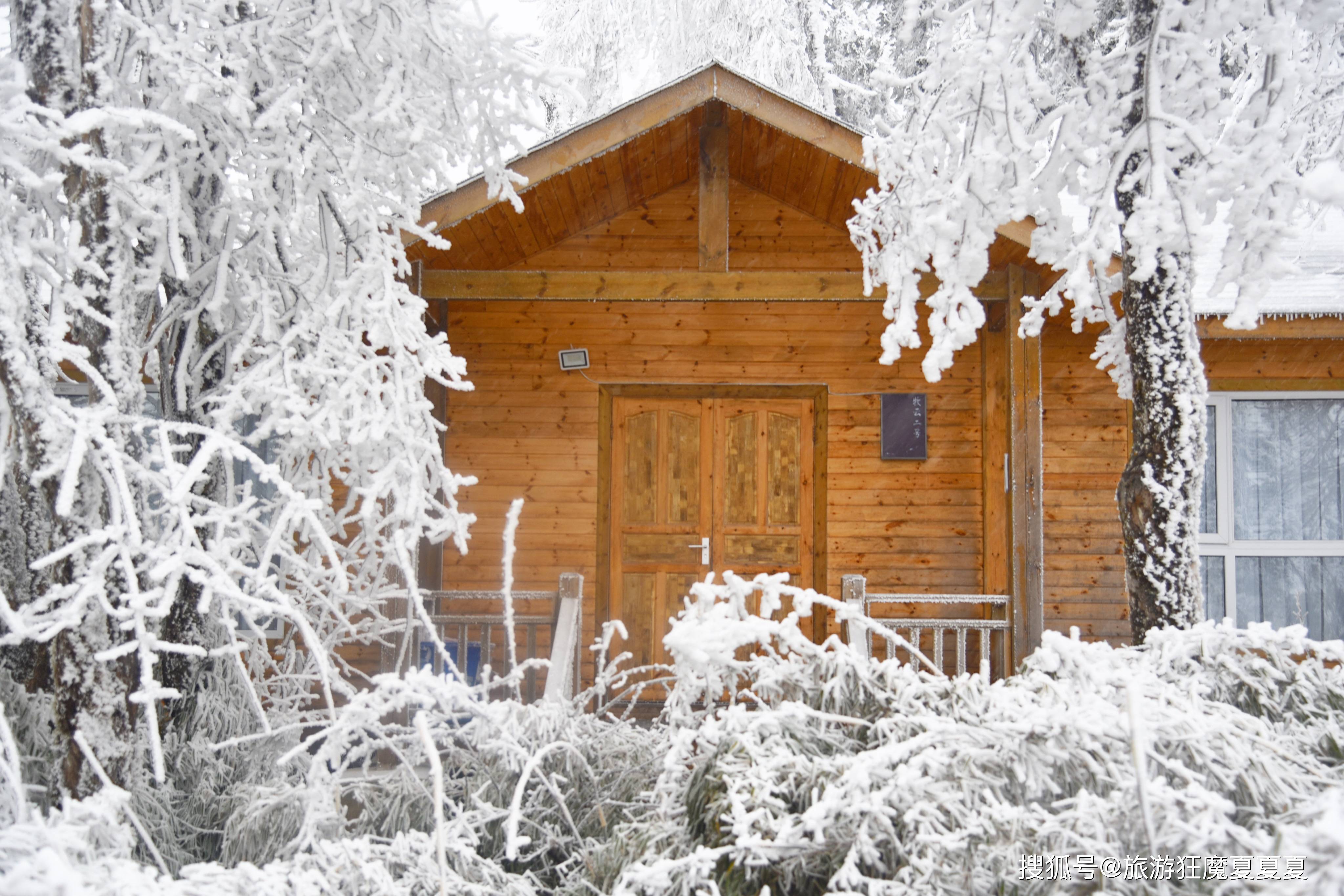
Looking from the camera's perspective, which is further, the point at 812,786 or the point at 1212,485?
the point at 1212,485

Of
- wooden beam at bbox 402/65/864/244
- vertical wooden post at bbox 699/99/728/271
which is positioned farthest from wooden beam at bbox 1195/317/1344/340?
vertical wooden post at bbox 699/99/728/271

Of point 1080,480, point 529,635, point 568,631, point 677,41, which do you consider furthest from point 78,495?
point 677,41

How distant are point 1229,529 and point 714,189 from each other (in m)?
4.53

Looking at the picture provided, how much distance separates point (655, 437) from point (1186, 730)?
5.15 m

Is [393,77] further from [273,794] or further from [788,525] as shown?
[788,525]

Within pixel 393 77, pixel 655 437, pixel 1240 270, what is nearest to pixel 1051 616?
pixel 655 437

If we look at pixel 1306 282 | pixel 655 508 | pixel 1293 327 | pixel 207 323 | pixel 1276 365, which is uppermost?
pixel 1306 282

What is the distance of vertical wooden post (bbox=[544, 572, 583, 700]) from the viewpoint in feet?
14.3

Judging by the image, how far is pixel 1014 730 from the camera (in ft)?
4.56

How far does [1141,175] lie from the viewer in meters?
2.91

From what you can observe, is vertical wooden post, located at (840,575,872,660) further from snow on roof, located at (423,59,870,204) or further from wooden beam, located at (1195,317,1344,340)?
wooden beam, located at (1195,317,1344,340)

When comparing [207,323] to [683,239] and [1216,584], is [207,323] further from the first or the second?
[1216,584]

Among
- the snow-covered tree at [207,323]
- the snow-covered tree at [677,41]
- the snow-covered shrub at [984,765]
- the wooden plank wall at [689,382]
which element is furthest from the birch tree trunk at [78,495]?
the snow-covered tree at [677,41]

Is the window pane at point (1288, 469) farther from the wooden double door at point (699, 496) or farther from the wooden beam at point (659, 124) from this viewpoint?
the wooden beam at point (659, 124)
